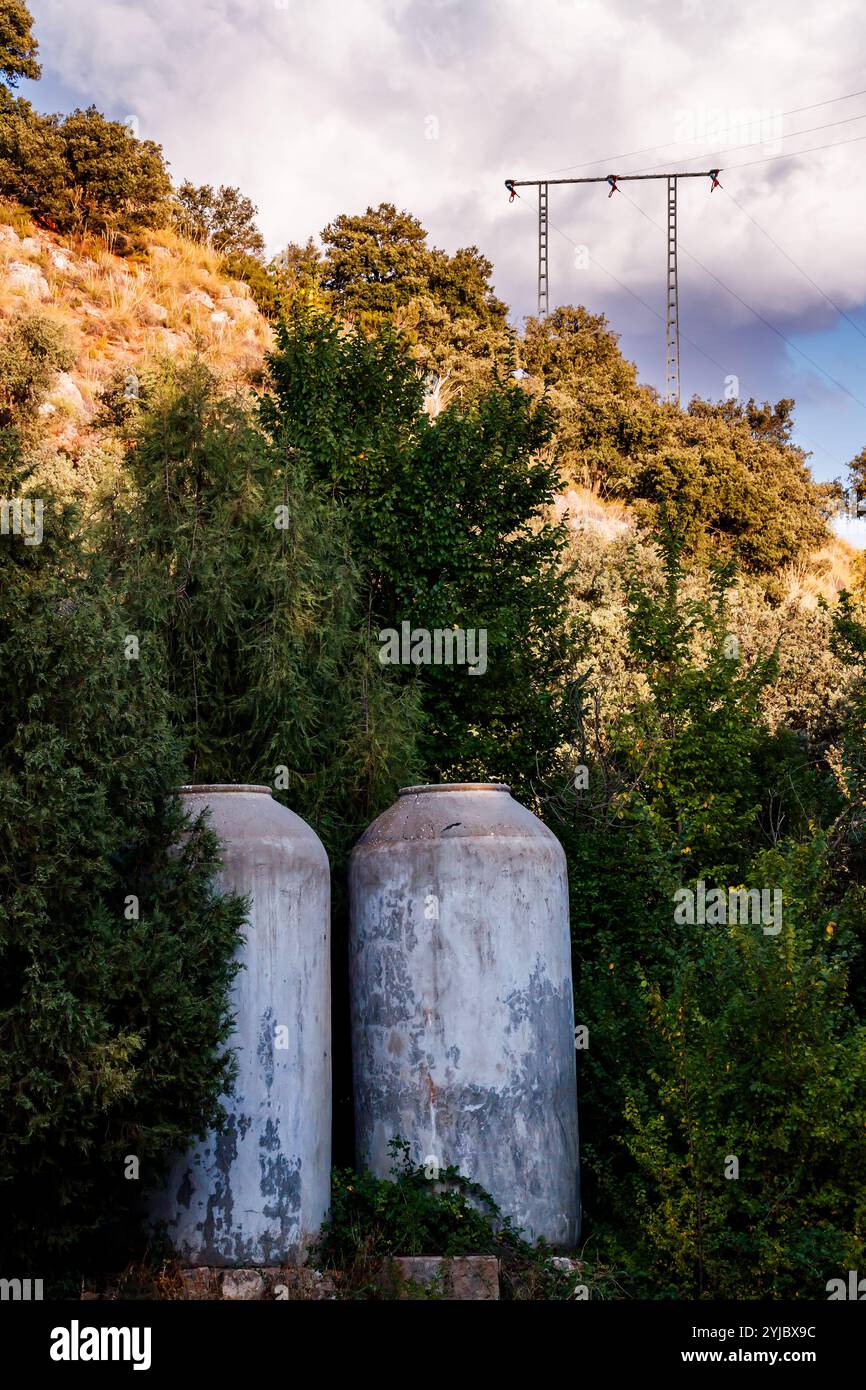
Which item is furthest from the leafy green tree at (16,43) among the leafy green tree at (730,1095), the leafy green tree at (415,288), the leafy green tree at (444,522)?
the leafy green tree at (730,1095)

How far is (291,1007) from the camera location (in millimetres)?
9953

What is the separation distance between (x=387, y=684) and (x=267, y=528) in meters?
2.35

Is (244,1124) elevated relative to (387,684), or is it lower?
lower

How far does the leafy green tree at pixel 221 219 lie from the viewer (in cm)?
4772

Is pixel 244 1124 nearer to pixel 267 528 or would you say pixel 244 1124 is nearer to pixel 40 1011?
pixel 40 1011

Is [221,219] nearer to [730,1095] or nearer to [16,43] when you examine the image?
[16,43]

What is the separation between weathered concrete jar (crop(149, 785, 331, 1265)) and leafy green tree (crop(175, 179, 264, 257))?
135 feet

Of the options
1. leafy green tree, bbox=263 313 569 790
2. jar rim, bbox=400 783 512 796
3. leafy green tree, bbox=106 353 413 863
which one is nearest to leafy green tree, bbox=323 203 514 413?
Result: leafy green tree, bbox=263 313 569 790

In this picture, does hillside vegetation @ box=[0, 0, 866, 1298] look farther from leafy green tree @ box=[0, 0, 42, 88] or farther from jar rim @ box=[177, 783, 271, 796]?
leafy green tree @ box=[0, 0, 42, 88]

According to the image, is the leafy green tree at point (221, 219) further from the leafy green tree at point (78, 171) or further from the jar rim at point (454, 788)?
the jar rim at point (454, 788)

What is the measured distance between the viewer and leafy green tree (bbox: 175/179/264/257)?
47.7 m

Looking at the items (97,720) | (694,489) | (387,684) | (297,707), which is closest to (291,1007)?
(97,720)

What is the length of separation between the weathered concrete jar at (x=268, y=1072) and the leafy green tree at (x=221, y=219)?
4103cm

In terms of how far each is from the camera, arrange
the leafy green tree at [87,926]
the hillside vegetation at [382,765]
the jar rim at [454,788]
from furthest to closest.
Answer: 1. the jar rim at [454,788]
2. the hillside vegetation at [382,765]
3. the leafy green tree at [87,926]
